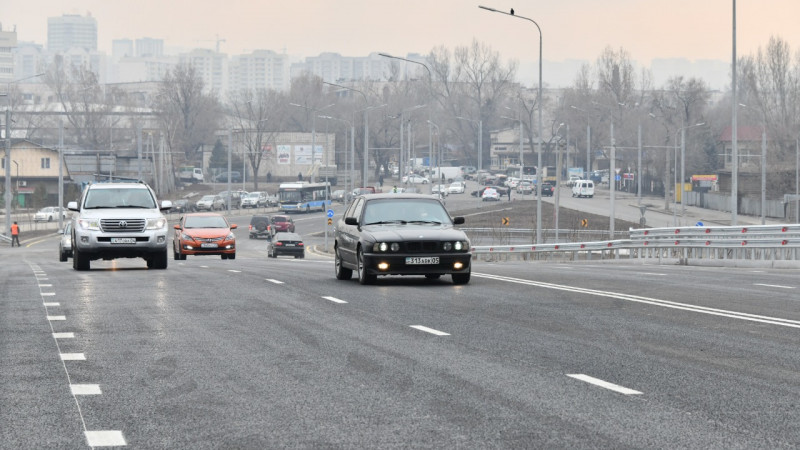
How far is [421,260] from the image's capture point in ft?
64.6

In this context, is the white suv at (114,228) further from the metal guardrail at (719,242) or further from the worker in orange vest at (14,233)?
the worker in orange vest at (14,233)

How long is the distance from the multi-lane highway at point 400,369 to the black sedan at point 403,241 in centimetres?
155

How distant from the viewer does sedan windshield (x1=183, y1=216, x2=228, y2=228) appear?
37562 millimetres

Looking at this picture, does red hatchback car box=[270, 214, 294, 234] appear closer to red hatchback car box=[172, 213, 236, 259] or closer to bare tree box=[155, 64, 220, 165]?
red hatchback car box=[172, 213, 236, 259]

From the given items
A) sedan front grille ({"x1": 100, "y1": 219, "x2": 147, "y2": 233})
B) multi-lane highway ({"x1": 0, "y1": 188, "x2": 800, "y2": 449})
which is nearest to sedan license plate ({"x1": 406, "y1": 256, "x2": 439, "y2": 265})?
multi-lane highway ({"x1": 0, "y1": 188, "x2": 800, "y2": 449})

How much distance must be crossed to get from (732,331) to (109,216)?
51.6 ft

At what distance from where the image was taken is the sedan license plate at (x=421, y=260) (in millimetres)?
19688

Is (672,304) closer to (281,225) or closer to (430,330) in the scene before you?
(430,330)

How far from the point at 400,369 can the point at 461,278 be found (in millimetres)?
10438

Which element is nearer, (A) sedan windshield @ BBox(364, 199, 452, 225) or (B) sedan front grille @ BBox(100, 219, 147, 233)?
(A) sedan windshield @ BBox(364, 199, 452, 225)

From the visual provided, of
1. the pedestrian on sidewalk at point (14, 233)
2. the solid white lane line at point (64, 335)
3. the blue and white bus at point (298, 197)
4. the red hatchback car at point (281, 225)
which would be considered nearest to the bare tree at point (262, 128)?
the blue and white bus at point (298, 197)

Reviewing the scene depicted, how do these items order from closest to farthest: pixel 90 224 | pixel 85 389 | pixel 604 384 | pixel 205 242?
pixel 85 389 → pixel 604 384 → pixel 90 224 → pixel 205 242

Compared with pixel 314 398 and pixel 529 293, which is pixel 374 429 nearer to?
pixel 314 398

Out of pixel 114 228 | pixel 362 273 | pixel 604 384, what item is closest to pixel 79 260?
pixel 114 228
